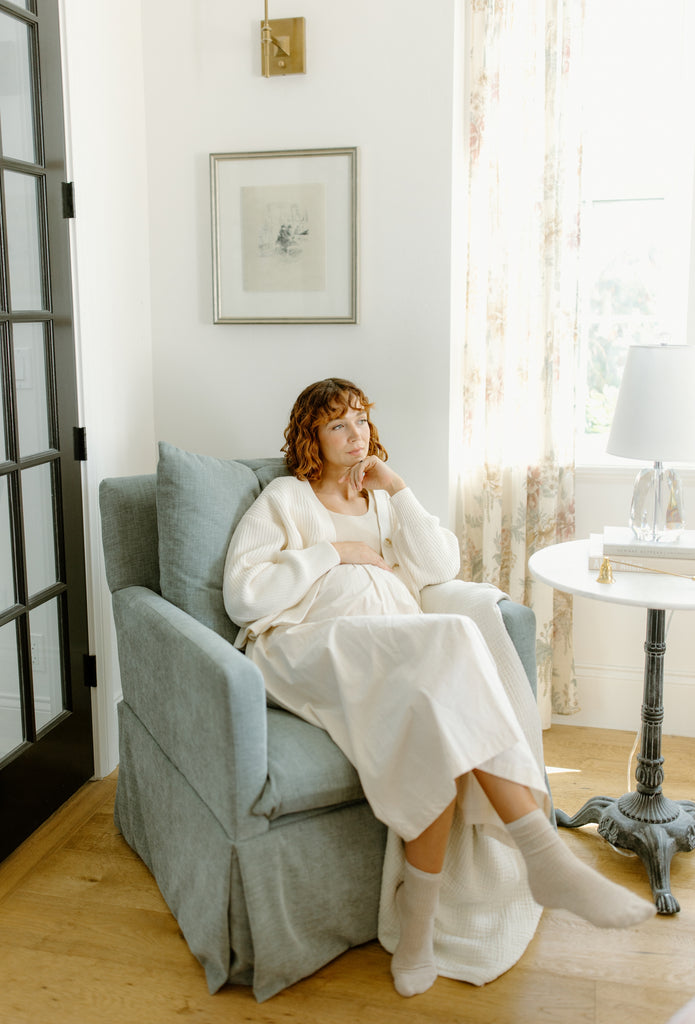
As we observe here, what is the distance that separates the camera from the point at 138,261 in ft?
9.17

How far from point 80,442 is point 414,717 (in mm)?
1244

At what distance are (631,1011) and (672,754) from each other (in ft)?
3.81

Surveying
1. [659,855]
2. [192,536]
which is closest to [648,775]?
[659,855]

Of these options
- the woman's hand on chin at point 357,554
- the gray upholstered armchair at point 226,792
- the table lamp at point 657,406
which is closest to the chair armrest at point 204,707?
the gray upholstered armchair at point 226,792

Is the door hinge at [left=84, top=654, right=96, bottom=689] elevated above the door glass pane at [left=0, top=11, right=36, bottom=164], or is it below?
below

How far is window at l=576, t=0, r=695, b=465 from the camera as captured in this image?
9.05ft

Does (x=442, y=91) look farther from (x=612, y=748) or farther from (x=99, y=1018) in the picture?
(x=99, y=1018)

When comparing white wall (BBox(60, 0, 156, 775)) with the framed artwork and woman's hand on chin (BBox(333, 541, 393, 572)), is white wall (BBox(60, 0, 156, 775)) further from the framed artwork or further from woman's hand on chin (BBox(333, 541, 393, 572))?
woman's hand on chin (BBox(333, 541, 393, 572))

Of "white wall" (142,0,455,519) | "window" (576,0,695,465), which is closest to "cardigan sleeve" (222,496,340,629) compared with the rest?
"white wall" (142,0,455,519)

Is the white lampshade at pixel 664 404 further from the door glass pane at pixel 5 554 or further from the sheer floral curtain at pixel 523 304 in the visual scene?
the door glass pane at pixel 5 554

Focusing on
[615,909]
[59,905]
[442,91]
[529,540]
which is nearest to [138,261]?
[442,91]

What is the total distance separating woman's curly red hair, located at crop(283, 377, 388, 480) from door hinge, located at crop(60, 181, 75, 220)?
2.50 feet

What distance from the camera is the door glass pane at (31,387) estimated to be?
2.25m

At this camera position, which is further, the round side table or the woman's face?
the woman's face
